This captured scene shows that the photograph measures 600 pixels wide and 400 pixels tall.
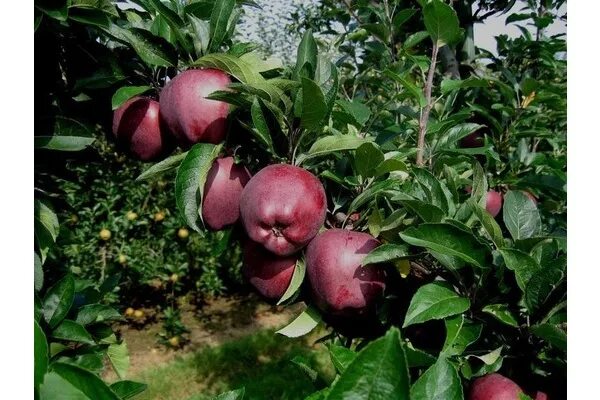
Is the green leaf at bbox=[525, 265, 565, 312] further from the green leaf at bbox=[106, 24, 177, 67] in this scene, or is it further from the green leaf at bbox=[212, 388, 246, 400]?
the green leaf at bbox=[106, 24, 177, 67]

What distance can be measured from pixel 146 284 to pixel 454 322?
3843mm

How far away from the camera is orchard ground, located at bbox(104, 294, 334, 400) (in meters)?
3.14

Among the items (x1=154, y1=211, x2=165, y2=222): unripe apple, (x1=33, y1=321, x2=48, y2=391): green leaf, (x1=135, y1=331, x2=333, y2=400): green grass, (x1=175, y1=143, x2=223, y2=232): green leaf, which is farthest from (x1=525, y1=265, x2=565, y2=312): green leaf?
(x1=154, y1=211, x2=165, y2=222): unripe apple

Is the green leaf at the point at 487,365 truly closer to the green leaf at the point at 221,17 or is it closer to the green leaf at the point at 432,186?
the green leaf at the point at 432,186

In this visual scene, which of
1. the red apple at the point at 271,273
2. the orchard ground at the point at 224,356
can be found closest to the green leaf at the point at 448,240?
the red apple at the point at 271,273

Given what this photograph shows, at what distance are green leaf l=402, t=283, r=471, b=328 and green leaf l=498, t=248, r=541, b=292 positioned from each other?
0.24ft

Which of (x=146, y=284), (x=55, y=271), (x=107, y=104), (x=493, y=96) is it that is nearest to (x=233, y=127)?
(x=107, y=104)

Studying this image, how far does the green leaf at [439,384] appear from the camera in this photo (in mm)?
516

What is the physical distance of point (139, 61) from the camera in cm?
98

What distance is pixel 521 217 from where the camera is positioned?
85 cm

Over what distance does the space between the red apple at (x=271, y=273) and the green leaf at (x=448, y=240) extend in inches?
8.7

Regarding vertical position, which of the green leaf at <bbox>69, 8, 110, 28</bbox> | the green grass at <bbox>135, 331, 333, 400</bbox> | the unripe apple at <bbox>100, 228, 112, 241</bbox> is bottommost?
the green grass at <bbox>135, 331, 333, 400</bbox>

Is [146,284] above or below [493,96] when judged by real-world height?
below

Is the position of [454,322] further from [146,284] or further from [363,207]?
[146,284]
